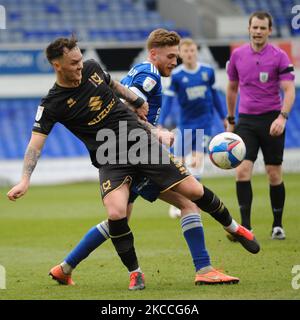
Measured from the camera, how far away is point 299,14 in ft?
40.5

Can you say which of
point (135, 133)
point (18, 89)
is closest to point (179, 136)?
point (135, 133)

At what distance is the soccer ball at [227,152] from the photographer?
7.84m

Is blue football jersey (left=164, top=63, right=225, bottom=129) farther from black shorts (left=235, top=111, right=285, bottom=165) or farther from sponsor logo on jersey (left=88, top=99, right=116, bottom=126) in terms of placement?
sponsor logo on jersey (left=88, top=99, right=116, bottom=126)

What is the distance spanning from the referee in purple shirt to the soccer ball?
158 centimetres

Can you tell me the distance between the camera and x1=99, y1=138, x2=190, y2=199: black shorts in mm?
6727

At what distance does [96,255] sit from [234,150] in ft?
7.04

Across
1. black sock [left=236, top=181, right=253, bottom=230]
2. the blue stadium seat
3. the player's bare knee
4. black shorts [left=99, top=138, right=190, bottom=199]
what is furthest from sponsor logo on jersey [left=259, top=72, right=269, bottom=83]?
the blue stadium seat

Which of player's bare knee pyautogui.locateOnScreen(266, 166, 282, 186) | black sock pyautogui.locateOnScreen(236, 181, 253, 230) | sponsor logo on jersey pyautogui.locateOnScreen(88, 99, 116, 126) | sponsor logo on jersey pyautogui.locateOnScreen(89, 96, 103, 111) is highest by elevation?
sponsor logo on jersey pyautogui.locateOnScreen(89, 96, 103, 111)

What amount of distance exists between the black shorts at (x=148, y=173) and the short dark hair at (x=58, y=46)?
0.97 metres

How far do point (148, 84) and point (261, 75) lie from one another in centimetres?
285

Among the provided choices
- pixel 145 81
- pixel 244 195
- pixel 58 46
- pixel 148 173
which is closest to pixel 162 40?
pixel 145 81

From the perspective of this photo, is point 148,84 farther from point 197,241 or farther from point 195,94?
point 195,94

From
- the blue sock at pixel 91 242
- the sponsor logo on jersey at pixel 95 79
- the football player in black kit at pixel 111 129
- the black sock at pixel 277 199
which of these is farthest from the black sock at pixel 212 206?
the black sock at pixel 277 199

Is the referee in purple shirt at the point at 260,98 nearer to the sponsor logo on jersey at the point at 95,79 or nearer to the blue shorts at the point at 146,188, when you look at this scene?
the blue shorts at the point at 146,188
